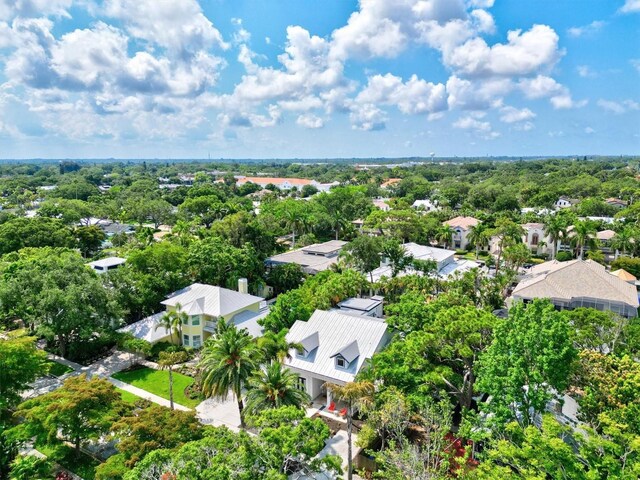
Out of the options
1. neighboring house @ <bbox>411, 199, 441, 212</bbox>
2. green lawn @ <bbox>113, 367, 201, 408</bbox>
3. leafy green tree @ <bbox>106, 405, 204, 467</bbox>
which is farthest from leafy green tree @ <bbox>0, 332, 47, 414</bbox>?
neighboring house @ <bbox>411, 199, 441, 212</bbox>

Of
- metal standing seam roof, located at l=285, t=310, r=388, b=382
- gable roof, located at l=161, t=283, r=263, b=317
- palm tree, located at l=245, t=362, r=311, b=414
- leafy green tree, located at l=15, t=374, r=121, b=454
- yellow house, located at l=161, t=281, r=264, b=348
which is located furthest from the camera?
gable roof, located at l=161, t=283, r=263, b=317

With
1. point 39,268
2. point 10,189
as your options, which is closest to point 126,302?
point 39,268

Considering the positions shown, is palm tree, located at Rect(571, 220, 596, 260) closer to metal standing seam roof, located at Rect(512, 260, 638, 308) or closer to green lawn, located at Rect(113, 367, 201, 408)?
metal standing seam roof, located at Rect(512, 260, 638, 308)

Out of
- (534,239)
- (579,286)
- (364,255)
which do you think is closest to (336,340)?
(364,255)

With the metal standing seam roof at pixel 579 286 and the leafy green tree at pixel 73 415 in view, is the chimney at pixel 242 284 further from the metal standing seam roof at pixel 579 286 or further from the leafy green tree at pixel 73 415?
the metal standing seam roof at pixel 579 286

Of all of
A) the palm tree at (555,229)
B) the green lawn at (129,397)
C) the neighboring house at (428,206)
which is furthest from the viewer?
the neighboring house at (428,206)

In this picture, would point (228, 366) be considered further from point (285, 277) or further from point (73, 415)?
point (285, 277)

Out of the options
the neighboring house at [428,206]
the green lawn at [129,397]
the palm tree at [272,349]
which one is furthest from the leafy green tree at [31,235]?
the neighboring house at [428,206]
